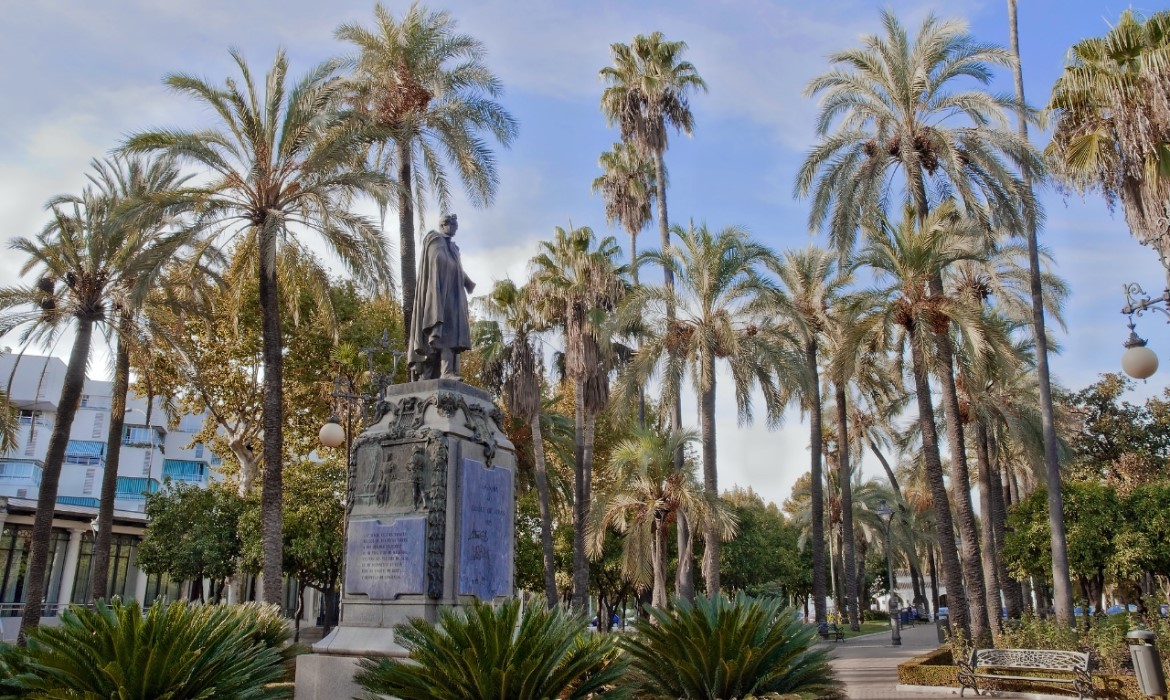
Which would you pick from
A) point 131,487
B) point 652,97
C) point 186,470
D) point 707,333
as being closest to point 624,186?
point 652,97

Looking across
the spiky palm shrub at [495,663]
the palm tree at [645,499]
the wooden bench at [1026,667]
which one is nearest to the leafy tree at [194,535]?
the palm tree at [645,499]

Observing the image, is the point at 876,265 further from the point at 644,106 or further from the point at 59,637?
the point at 59,637

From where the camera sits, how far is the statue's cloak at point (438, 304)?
995 cm

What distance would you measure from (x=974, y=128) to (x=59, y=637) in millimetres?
19791

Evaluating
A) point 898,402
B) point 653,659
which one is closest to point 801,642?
point 653,659

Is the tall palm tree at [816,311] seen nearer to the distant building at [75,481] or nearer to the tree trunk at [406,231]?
the tree trunk at [406,231]

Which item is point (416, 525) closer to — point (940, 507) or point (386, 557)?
point (386, 557)

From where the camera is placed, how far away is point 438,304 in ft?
32.6

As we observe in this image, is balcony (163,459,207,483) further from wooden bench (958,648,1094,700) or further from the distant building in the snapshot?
wooden bench (958,648,1094,700)

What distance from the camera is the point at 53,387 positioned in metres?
49.8

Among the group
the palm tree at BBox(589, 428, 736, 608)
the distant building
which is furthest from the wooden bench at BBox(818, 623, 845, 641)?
the distant building

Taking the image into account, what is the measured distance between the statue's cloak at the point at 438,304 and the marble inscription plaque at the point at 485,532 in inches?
61.2

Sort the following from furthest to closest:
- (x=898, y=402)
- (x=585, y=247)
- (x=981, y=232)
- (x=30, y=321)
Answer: (x=898, y=402) → (x=585, y=247) → (x=981, y=232) → (x=30, y=321)

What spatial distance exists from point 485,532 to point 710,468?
530 inches
